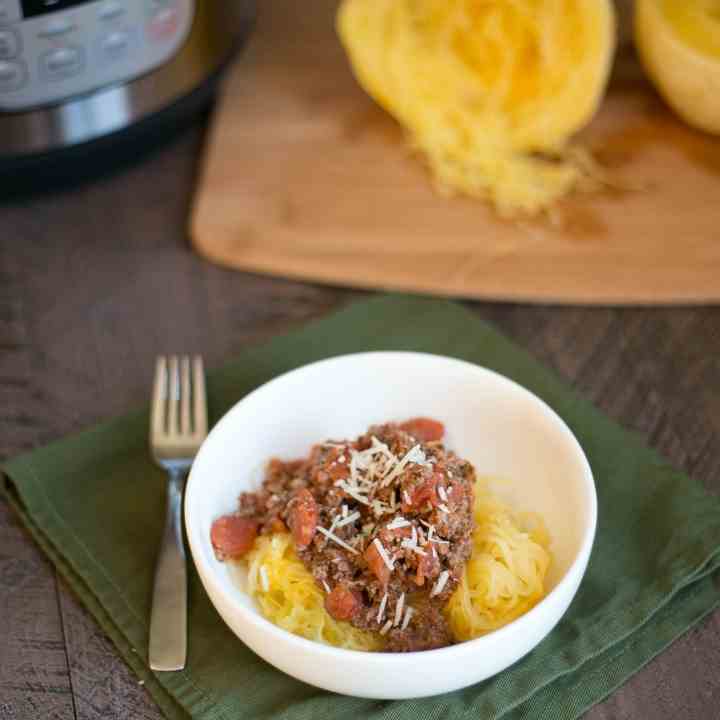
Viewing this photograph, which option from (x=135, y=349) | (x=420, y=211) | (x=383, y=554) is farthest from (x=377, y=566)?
(x=420, y=211)

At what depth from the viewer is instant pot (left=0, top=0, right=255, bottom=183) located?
50.7 inches

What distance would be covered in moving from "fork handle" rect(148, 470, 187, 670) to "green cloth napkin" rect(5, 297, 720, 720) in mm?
11

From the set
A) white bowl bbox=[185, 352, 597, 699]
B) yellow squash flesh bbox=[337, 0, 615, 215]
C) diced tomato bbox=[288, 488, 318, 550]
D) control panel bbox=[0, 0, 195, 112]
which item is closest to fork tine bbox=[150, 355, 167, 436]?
white bowl bbox=[185, 352, 597, 699]

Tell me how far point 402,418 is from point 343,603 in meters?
0.25

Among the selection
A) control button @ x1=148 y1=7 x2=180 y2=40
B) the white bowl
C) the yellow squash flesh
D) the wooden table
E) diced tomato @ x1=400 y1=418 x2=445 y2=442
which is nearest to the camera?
the white bowl

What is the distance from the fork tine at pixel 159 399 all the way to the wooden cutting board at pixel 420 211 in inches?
9.5

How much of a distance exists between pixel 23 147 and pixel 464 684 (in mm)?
795

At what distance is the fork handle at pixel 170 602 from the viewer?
1.00 metres

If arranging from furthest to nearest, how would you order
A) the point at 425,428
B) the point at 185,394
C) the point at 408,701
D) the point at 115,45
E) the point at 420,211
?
the point at 420,211 < the point at 115,45 < the point at 185,394 < the point at 425,428 < the point at 408,701

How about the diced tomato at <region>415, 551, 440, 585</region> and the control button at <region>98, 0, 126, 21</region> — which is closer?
the diced tomato at <region>415, 551, 440, 585</region>

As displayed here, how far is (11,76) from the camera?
4.26 feet

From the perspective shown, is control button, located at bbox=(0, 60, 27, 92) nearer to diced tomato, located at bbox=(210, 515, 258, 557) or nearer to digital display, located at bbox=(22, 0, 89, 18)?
digital display, located at bbox=(22, 0, 89, 18)

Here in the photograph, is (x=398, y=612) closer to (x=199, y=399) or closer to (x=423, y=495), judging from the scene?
(x=423, y=495)

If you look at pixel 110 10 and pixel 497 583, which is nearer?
pixel 497 583
